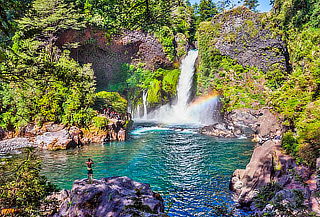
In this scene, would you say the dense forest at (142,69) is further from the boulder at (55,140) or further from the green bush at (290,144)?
the boulder at (55,140)

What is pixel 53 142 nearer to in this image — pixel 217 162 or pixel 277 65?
pixel 217 162

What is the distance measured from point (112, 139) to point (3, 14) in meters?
17.9

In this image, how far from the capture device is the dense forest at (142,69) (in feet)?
13.9

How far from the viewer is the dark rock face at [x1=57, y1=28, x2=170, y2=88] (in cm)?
2947

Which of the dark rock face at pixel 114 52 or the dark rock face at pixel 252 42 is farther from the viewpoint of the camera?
the dark rock face at pixel 114 52

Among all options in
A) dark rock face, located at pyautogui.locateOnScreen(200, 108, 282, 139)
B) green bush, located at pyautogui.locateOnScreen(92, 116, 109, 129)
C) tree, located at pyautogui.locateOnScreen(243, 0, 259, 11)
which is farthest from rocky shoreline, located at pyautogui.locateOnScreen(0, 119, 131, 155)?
tree, located at pyautogui.locateOnScreen(243, 0, 259, 11)

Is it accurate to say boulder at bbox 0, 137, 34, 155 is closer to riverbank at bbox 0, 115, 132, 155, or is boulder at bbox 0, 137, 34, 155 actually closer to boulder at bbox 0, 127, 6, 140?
riverbank at bbox 0, 115, 132, 155

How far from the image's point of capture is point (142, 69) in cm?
3444

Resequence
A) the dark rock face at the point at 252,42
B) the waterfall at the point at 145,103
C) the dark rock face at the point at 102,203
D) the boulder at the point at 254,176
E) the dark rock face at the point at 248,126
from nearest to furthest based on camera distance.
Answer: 1. the dark rock face at the point at 102,203
2. the boulder at the point at 254,176
3. the dark rock face at the point at 252,42
4. the dark rock face at the point at 248,126
5. the waterfall at the point at 145,103

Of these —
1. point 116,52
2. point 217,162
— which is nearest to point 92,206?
point 217,162

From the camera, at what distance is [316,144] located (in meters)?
7.41

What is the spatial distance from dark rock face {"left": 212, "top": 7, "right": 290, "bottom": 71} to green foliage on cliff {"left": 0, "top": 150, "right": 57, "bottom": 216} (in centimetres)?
908

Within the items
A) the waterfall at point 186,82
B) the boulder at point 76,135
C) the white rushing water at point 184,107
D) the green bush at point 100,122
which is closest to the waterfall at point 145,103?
the white rushing water at point 184,107

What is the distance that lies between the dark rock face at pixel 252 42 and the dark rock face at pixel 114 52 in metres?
10.6
